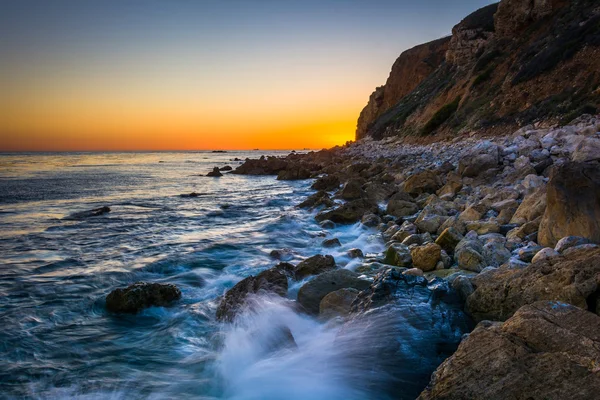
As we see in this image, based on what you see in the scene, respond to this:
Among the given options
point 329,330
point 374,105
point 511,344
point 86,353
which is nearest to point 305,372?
A: point 329,330

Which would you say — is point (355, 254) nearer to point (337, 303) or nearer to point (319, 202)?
point (337, 303)

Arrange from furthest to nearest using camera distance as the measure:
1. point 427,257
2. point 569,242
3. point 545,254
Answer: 1. point 427,257
2. point 569,242
3. point 545,254

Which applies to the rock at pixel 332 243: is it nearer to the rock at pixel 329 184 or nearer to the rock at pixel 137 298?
the rock at pixel 137 298

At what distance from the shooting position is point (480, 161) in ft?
34.3

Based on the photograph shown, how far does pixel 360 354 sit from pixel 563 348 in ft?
6.38

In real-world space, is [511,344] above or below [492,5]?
below

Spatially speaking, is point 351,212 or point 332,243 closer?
point 332,243

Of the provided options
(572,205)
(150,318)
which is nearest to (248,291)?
(150,318)

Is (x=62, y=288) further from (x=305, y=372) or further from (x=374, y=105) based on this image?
(x=374, y=105)

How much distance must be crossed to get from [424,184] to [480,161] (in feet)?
6.35

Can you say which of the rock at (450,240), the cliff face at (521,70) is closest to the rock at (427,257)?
the rock at (450,240)

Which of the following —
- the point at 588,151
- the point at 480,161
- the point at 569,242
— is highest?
the point at 588,151

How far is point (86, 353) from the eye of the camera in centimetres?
467

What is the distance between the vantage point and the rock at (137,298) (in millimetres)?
5727
